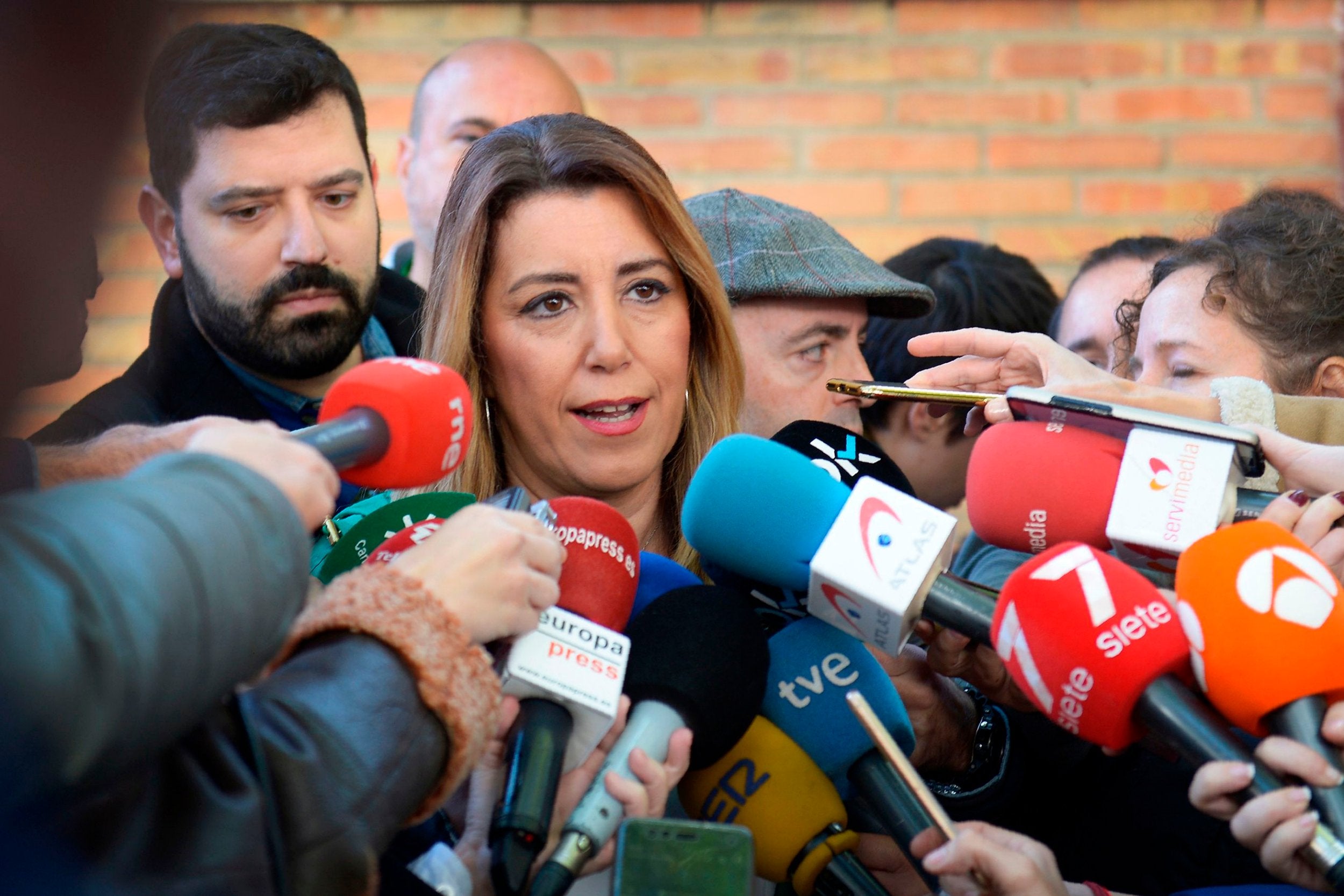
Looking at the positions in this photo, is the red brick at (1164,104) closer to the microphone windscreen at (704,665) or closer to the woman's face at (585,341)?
the woman's face at (585,341)

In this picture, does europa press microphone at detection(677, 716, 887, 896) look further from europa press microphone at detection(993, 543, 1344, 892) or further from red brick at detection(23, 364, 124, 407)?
red brick at detection(23, 364, 124, 407)

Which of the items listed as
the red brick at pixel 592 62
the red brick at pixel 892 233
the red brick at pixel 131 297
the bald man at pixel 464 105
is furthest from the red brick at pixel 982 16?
the red brick at pixel 131 297

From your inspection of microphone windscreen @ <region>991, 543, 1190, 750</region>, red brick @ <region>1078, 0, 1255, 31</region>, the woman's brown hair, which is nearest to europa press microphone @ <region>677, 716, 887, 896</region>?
microphone windscreen @ <region>991, 543, 1190, 750</region>

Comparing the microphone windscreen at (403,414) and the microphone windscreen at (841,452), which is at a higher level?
the microphone windscreen at (403,414)

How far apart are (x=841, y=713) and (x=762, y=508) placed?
0.64ft

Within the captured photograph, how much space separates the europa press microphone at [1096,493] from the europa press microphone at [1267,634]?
12cm

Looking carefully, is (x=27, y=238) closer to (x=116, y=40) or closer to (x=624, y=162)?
(x=116, y=40)

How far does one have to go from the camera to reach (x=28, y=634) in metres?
0.64

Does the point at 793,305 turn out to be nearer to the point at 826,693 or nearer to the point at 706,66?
the point at 826,693

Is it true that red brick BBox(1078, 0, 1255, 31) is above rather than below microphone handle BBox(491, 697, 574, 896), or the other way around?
above

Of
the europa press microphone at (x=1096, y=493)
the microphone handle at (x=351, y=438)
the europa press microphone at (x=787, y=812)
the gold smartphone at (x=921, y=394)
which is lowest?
the europa press microphone at (x=787, y=812)

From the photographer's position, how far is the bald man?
286 cm

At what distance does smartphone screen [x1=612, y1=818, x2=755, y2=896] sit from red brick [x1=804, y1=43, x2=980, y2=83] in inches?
107

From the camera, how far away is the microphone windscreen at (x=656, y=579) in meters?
1.25
